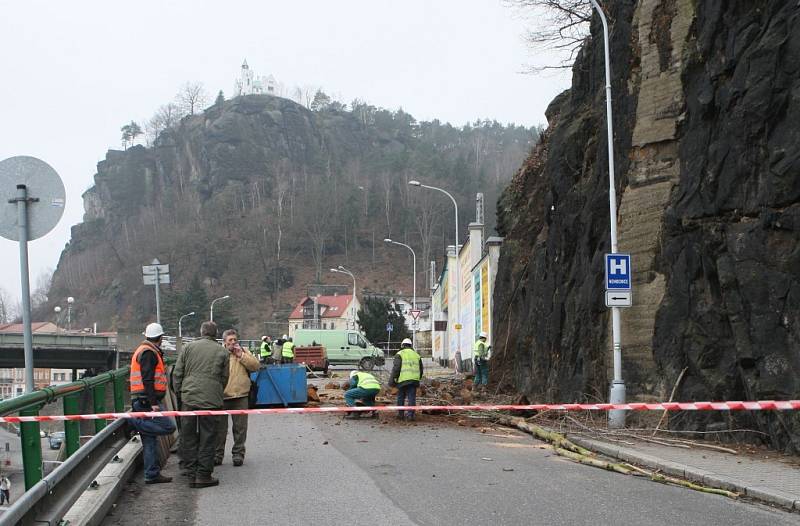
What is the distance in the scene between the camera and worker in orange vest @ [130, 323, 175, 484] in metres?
9.01

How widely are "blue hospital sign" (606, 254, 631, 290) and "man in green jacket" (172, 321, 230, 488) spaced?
6883mm

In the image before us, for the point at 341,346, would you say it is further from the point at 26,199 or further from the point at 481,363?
the point at 26,199

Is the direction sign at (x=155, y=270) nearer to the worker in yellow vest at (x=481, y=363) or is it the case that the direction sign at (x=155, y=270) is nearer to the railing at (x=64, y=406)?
the worker in yellow vest at (x=481, y=363)

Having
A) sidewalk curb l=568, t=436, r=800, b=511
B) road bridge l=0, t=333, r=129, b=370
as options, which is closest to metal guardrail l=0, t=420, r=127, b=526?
sidewalk curb l=568, t=436, r=800, b=511

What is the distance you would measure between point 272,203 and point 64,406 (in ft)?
400

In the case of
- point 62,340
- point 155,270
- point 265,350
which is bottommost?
point 62,340

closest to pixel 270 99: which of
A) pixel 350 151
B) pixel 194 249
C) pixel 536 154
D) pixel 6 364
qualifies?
pixel 350 151

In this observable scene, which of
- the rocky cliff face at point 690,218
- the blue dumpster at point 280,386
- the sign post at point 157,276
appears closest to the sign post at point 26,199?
the rocky cliff face at point 690,218

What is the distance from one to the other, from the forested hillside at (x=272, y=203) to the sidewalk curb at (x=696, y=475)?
267 ft

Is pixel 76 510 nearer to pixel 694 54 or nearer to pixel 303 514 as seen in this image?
pixel 303 514

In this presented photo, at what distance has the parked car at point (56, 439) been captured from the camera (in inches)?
280

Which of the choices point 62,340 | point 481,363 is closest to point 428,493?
point 481,363

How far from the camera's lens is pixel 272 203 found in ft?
420

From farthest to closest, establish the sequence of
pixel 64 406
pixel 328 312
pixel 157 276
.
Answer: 1. pixel 328 312
2. pixel 157 276
3. pixel 64 406
